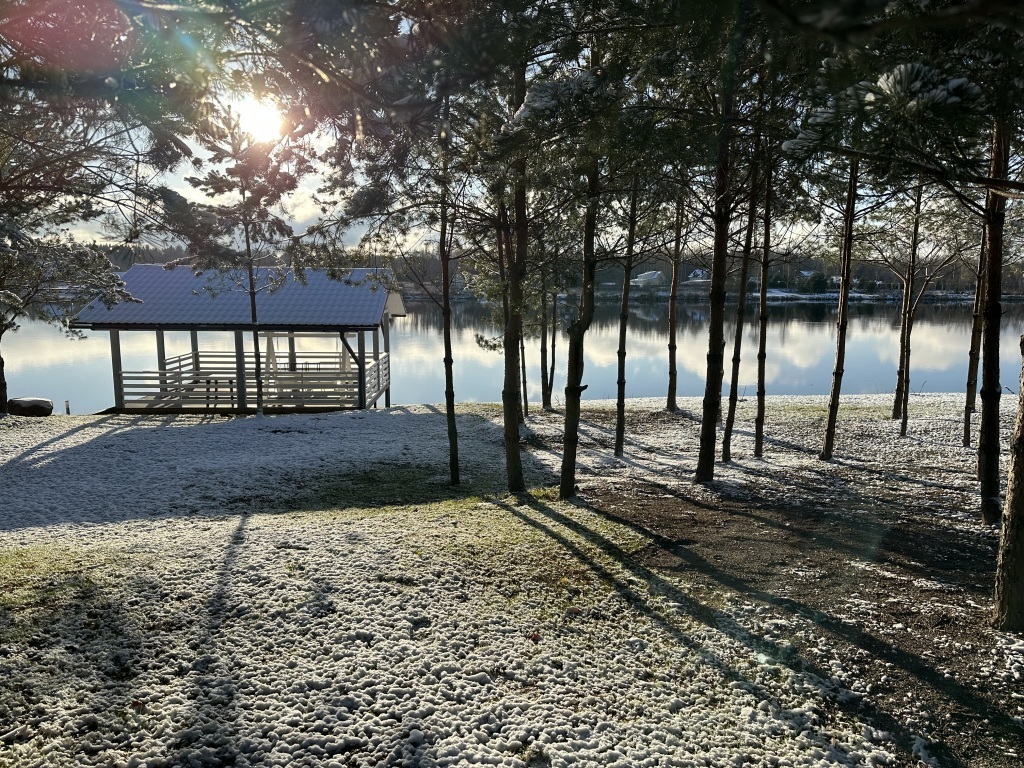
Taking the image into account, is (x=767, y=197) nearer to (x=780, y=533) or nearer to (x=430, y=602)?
(x=780, y=533)

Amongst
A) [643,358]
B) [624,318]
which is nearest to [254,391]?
[624,318]

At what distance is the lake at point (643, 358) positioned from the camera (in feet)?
89.9

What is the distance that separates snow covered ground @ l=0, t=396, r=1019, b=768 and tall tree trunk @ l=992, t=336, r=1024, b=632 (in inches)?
56.1

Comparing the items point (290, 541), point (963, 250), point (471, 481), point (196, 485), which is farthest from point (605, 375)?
point (290, 541)

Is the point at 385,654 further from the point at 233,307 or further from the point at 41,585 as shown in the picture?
the point at 233,307

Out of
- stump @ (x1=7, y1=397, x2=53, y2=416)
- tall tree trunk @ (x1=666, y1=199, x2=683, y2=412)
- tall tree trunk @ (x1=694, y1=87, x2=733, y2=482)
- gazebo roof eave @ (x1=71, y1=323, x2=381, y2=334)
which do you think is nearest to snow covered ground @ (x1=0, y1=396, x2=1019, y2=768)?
tall tree trunk @ (x1=694, y1=87, x2=733, y2=482)

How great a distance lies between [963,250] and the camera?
502 inches

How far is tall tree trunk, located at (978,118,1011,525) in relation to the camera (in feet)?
19.6

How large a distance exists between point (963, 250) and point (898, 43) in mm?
11133

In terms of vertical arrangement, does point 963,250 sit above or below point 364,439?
above

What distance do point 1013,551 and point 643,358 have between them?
1328 inches

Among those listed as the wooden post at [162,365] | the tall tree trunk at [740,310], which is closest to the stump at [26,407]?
the wooden post at [162,365]

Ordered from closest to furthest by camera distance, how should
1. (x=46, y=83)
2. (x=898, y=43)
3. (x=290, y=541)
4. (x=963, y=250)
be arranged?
(x=46, y=83) → (x=898, y=43) → (x=290, y=541) → (x=963, y=250)

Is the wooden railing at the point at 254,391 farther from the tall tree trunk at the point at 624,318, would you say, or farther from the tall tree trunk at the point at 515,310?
the tall tree trunk at the point at 515,310
